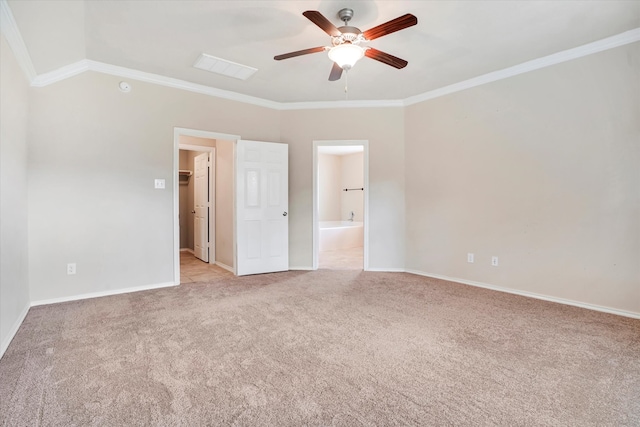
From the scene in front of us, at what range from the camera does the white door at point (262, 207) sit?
14.4ft

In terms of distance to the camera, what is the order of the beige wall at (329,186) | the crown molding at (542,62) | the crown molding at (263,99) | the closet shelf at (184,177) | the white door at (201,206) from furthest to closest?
the beige wall at (329,186)
the closet shelf at (184,177)
the white door at (201,206)
the crown molding at (542,62)
the crown molding at (263,99)

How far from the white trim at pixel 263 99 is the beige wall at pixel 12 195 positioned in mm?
133

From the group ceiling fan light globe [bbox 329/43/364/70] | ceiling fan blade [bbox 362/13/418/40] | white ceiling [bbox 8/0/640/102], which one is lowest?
ceiling fan light globe [bbox 329/43/364/70]

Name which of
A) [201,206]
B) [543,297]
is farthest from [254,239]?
[543,297]

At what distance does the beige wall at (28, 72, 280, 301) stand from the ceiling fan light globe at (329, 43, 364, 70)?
2366 millimetres

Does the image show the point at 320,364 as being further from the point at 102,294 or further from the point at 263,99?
the point at 263,99

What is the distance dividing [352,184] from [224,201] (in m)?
4.46

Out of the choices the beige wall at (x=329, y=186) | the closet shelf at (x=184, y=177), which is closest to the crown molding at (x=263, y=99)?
the closet shelf at (x=184, y=177)

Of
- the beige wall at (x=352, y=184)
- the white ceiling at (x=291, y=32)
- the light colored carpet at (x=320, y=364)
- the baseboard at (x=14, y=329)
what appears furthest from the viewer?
the beige wall at (x=352, y=184)

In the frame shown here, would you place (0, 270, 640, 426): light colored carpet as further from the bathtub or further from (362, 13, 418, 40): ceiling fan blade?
Result: the bathtub

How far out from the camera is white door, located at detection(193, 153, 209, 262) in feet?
18.1

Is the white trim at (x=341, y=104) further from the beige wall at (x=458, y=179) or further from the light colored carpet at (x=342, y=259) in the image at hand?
the light colored carpet at (x=342, y=259)

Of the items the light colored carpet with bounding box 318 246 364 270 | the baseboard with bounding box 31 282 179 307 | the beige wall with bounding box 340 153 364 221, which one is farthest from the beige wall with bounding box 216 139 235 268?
the beige wall with bounding box 340 153 364 221

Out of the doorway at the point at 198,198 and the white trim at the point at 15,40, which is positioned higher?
the white trim at the point at 15,40
